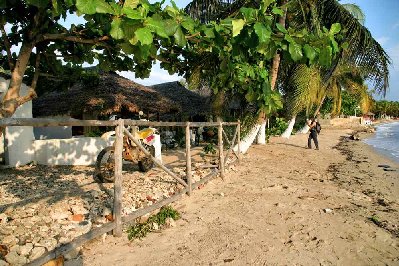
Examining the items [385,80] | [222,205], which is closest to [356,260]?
[222,205]

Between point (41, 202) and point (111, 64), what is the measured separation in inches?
93.0

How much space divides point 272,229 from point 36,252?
2.84 meters

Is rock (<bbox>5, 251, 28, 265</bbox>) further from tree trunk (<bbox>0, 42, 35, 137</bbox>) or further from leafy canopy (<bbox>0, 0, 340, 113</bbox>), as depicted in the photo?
leafy canopy (<bbox>0, 0, 340, 113</bbox>)

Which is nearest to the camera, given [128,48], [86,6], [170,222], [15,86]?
[86,6]

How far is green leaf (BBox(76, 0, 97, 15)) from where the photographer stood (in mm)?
1937

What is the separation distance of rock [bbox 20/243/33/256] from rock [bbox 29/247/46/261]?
55 millimetres

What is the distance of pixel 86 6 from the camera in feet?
6.43

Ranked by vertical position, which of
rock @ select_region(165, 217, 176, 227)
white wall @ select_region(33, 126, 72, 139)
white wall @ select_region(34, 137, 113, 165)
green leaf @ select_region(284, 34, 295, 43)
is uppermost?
green leaf @ select_region(284, 34, 295, 43)

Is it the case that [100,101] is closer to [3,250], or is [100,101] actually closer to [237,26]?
[3,250]

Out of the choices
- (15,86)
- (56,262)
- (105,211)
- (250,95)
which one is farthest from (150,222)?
(250,95)

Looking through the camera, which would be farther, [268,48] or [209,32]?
[209,32]

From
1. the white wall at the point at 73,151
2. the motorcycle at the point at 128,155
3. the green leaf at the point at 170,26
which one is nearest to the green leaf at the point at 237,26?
the green leaf at the point at 170,26

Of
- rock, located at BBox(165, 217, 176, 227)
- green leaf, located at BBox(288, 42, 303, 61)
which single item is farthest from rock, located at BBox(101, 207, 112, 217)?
green leaf, located at BBox(288, 42, 303, 61)

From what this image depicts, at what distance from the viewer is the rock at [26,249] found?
10.5ft
